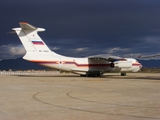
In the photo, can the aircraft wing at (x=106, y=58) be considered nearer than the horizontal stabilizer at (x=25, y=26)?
No

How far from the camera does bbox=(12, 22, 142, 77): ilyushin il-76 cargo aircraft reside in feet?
129

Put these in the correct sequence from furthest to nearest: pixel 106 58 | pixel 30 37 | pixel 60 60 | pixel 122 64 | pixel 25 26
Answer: pixel 122 64 → pixel 106 58 → pixel 60 60 → pixel 30 37 → pixel 25 26

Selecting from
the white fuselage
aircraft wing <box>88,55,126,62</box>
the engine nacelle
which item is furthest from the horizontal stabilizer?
the engine nacelle

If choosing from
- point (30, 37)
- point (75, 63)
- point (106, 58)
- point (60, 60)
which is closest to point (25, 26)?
point (30, 37)

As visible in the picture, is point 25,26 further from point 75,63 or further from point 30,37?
point 75,63

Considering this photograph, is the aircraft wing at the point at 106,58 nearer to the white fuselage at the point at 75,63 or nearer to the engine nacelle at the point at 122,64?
the white fuselage at the point at 75,63

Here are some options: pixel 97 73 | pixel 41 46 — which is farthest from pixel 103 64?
pixel 41 46

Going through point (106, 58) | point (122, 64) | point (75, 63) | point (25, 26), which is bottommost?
point (122, 64)

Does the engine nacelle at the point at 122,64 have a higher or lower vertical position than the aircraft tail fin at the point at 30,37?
lower

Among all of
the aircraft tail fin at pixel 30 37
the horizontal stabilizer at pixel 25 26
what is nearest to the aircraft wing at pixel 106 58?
the aircraft tail fin at pixel 30 37

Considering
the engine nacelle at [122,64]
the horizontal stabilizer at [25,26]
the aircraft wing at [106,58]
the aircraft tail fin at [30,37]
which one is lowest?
Result: the engine nacelle at [122,64]

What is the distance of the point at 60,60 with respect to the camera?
41438mm

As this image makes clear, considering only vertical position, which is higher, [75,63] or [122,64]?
[75,63]

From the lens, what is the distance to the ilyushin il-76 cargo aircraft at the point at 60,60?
1550 inches
